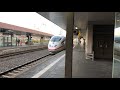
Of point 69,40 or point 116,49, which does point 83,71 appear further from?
point 69,40

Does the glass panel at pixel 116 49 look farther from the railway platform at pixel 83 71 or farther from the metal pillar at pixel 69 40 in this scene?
the metal pillar at pixel 69 40

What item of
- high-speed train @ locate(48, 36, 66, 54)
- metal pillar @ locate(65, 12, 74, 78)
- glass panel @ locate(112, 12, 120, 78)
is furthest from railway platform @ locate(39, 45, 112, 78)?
high-speed train @ locate(48, 36, 66, 54)

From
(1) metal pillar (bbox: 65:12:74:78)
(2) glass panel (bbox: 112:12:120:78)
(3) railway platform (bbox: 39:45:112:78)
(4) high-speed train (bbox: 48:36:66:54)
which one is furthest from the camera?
(4) high-speed train (bbox: 48:36:66:54)

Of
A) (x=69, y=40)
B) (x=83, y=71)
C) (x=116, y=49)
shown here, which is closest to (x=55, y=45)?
(x=83, y=71)

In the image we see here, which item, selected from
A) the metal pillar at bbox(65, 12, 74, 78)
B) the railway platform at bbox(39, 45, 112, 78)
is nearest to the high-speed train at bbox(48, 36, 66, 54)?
the railway platform at bbox(39, 45, 112, 78)

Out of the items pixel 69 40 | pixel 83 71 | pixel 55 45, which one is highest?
pixel 69 40

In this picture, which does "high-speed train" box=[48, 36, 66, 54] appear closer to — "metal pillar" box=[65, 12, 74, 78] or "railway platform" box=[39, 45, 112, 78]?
"railway platform" box=[39, 45, 112, 78]

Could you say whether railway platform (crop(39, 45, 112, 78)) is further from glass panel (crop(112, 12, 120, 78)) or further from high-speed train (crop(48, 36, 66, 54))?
high-speed train (crop(48, 36, 66, 54))

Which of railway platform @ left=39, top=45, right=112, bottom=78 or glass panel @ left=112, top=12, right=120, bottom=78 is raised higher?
glass panel @ left=112, top=12, right=120, bottom=78

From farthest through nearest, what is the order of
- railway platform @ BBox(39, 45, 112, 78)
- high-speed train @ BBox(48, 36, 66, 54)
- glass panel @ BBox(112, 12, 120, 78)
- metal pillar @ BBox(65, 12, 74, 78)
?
high-speed train @ BBox(48, 36, 66, 54)
railway platform @ BBox(39, 45, 112, 78)
glass panel @ BBox(112, 12, 120, 78)
metal pillar @ BBox(65, 12, 74, 78)

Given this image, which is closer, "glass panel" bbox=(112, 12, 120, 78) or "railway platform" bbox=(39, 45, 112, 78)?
"glass panel" bbox=(112, 12, 120, 78)
